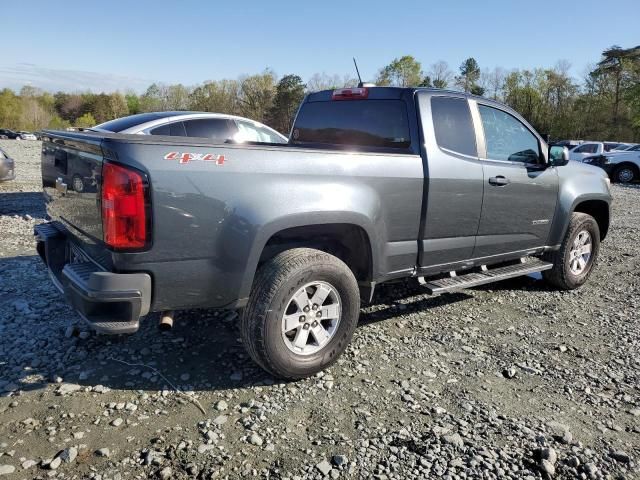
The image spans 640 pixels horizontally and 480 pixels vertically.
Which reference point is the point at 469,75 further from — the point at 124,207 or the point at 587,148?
the point at 124,207

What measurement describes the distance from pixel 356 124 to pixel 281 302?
195 centimetres

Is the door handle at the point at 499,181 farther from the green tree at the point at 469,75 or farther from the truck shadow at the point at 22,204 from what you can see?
the green tree at the point at 469,75

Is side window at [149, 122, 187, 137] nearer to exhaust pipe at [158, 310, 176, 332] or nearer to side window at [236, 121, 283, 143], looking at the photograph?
side window at [236, 121, 283, 143]

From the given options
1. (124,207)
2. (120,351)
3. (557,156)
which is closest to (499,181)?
(557,156)

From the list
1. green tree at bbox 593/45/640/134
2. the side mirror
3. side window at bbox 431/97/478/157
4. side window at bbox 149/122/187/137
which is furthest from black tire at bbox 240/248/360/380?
green tree at bbox 593/45/640/134

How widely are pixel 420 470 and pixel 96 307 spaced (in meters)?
1.90

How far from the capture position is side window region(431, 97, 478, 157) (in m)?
4.04

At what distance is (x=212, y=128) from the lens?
25.5 feet

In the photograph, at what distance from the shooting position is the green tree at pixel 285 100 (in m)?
69.1

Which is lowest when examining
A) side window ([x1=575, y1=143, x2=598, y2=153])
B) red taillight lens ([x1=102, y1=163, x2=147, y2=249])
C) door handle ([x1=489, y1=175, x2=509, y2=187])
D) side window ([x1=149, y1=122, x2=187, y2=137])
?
red taillight lens ([x1=102, y1=163, x2=147, y2=249])

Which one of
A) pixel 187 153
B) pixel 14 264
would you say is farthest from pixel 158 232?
pixel 14 264

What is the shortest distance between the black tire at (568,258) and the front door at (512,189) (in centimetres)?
39

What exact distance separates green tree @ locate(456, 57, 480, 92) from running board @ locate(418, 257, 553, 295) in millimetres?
70510

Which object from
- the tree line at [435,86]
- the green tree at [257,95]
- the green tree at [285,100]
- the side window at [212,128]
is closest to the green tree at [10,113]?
the tree line at [435,86]
